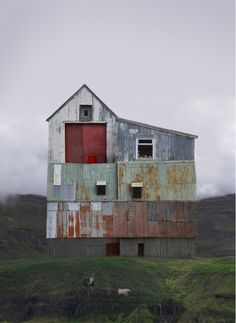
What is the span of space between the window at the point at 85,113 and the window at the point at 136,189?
6.69m

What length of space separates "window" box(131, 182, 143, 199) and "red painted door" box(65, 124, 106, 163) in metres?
4.49

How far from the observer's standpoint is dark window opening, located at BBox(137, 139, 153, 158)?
47656 mm

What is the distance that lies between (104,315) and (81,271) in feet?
13.3

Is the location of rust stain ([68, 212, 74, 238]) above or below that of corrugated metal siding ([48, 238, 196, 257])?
above

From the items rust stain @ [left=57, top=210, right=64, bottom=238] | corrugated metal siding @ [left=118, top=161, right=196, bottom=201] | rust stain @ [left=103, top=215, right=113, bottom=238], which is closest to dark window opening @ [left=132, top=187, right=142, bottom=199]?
corrugated metal siding @ [left=118, top=161, right=196, bottom=201]

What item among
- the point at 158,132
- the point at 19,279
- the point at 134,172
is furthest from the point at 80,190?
the point at 19,279

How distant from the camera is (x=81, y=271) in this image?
51.2 meters

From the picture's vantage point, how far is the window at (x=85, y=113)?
160 ft

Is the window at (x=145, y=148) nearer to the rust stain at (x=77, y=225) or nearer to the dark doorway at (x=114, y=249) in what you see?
the rust stain at (x=77, y=225)

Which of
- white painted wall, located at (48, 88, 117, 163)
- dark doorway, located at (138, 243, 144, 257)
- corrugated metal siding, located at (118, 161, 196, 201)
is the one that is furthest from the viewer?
white painted wall, located at (48, 88, 117, 163)

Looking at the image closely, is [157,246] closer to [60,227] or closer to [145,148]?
[60,227]

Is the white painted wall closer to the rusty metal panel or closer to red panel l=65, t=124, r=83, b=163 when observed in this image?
red panel l=65, t=124, r=83, b=163

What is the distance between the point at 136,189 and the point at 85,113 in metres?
7.45

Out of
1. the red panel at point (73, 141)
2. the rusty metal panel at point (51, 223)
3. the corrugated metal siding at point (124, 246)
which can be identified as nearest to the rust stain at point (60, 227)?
the rusty metal panel at point (51, 223)
